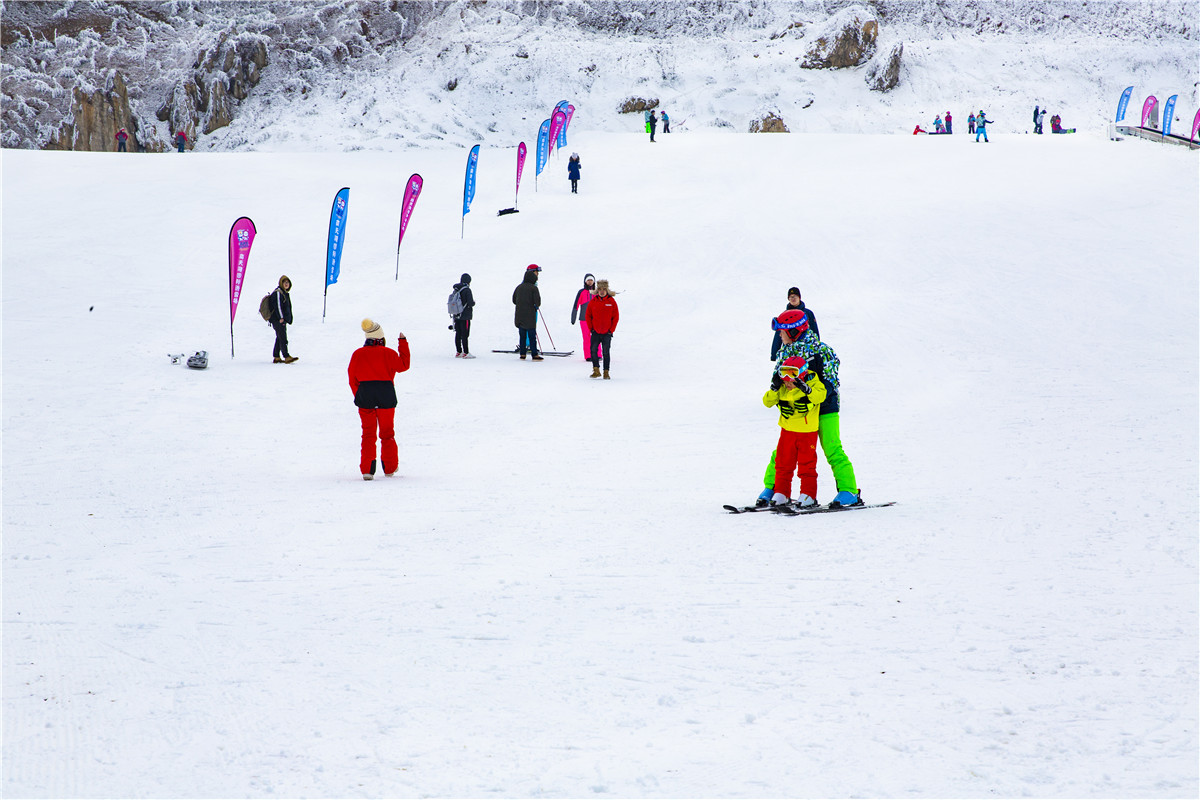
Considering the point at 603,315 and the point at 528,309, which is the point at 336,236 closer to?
the point at 528,309

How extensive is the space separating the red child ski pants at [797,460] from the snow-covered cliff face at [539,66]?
41.4 meters

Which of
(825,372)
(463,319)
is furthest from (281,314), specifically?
(825,372)

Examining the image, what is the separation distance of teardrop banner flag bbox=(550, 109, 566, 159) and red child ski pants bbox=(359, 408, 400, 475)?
23.1 m

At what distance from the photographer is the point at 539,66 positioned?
5416 cm

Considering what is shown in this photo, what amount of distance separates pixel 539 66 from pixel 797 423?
2020 inches

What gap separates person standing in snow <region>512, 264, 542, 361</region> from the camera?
14.7m

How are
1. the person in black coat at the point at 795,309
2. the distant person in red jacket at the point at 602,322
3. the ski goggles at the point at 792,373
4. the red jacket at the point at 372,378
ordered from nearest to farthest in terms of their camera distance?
the ski goggles at the point at 792,373, the person in black coat at the point at 795,309, the red jacket at the point at 372,378, the distant person in red jacket at the point at 602,322

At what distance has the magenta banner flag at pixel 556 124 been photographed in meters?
30.4

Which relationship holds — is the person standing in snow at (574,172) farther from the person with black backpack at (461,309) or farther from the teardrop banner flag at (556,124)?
the person with black backpack at (461,309)

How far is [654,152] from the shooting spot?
3228cm

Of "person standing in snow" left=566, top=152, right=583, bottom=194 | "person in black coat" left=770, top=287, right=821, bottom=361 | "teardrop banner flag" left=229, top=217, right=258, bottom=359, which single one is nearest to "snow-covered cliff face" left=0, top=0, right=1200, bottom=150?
"person standing in snow" left=566, top=152, right=583, bottom=194

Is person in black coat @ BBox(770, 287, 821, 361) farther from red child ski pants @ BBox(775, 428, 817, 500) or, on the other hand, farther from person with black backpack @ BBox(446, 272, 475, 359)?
person with black backpack @ BBox(446, 272, 475, 359)

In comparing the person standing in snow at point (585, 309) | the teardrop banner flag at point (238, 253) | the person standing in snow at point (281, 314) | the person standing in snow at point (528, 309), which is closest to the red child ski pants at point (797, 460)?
the person standing in snow at point (585, 309)

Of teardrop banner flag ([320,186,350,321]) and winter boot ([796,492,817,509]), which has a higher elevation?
teardrop banner flag ([320,186,350,321])
